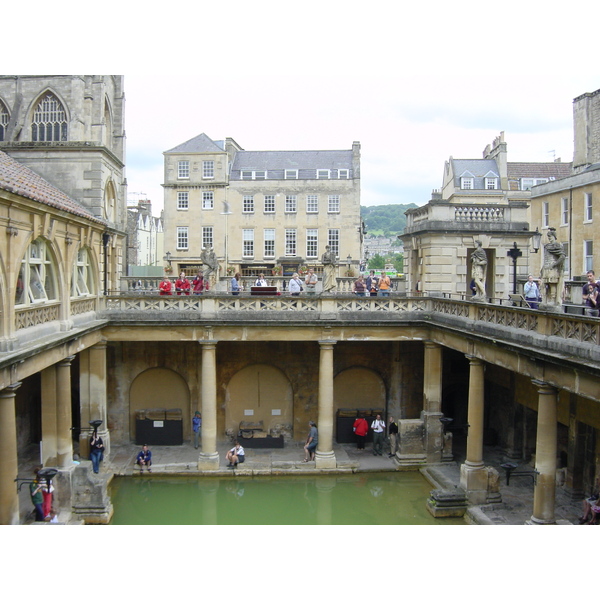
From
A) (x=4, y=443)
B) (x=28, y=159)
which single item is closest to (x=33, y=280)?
(x=4, y=443)

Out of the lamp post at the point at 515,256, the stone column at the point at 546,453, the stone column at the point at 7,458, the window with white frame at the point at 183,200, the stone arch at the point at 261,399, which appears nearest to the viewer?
the stone column at the point at 7,458

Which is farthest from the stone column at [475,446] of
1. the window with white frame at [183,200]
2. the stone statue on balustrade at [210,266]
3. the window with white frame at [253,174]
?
the window with white frame at [183,200]

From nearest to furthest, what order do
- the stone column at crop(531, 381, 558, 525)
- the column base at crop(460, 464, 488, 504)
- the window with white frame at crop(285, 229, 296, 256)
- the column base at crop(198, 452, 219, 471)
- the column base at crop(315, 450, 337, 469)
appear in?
the stone column at crop(531, 381, 558, 525) → the column base at crop(460, 464, 488, 504) → the column base at crop(198, 452, 219, 471) → the column base at crop(315, 450, 337, 469) → the window with white frame at crop(285, 229, 296, 256)

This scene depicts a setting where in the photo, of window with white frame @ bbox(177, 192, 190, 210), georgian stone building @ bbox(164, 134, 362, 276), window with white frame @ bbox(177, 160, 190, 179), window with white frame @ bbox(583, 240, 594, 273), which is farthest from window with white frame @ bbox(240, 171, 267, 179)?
window with white frame @ bbox(583, 240, 594, 273)

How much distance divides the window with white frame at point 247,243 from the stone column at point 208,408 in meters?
32.7

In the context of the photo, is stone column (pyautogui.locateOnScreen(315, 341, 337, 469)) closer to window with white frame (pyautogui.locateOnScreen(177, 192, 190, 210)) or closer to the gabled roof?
window with white frame (pyautogui.locateOnScreen(177, 192, 190, 210))

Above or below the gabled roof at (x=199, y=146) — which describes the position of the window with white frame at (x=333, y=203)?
below

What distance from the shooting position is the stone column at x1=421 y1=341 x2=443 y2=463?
2472cm

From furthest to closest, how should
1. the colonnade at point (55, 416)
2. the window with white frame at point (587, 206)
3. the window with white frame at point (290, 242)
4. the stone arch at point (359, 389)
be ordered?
1. the window with white frame at point (290, 242)
2. the window with white frame at point (587, 206)
3. the stone arch at point (359, 389)
4. the colonnade at point (55, 416)

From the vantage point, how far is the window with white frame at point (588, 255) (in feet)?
106

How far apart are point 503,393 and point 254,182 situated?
118 ft

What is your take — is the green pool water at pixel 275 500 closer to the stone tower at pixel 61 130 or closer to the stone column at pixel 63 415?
the stone column at pixel 63 415

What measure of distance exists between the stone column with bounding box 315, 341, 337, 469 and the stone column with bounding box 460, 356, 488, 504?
5.82 metres

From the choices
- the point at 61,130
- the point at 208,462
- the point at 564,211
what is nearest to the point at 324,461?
the point at 208,462
